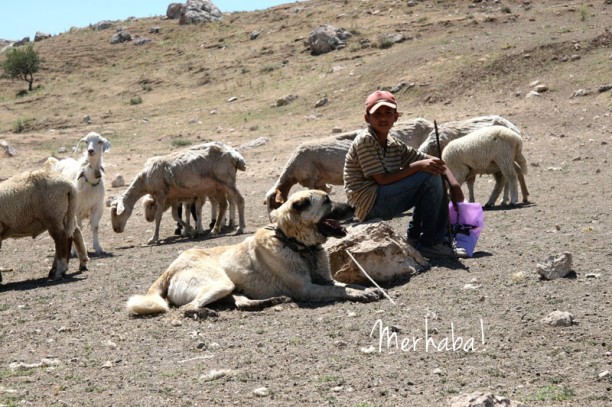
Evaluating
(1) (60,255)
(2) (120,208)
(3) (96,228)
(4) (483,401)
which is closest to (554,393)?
(4) (483,401)

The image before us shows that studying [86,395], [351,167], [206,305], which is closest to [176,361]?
[86,395]

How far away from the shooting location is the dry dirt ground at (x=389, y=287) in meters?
5.63

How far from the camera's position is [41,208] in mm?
11195

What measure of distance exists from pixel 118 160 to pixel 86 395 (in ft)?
70.7

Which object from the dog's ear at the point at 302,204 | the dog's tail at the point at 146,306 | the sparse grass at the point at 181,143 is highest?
the dog's ear at the point at 302,204

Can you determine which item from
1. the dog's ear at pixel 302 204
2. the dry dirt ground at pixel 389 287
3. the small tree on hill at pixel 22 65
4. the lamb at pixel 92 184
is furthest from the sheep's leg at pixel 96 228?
the small tree on hill at pixel 22 65

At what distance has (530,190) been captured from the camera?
15.7 m

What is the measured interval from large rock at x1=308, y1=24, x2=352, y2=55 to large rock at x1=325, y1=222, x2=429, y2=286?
3166 centimetres

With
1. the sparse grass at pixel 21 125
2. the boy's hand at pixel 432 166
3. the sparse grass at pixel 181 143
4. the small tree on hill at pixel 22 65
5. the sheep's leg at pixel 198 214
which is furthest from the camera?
the small tree on hill at pixel 22 65

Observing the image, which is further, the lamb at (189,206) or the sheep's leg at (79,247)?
the lamb at (189,206)

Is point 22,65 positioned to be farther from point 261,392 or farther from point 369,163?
point 261,392

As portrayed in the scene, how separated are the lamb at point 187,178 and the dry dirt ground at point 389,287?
58 cm

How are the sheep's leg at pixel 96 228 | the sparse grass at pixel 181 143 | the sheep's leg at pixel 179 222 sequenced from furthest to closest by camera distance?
the sparse grass at pixel 181 143 → the sheep's leg at pixel 179 222 → the sheep's leg at pixel 96 228

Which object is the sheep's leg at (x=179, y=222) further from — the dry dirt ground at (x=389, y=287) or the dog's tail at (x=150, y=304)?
the dog's tail at (x=150, y=304)
